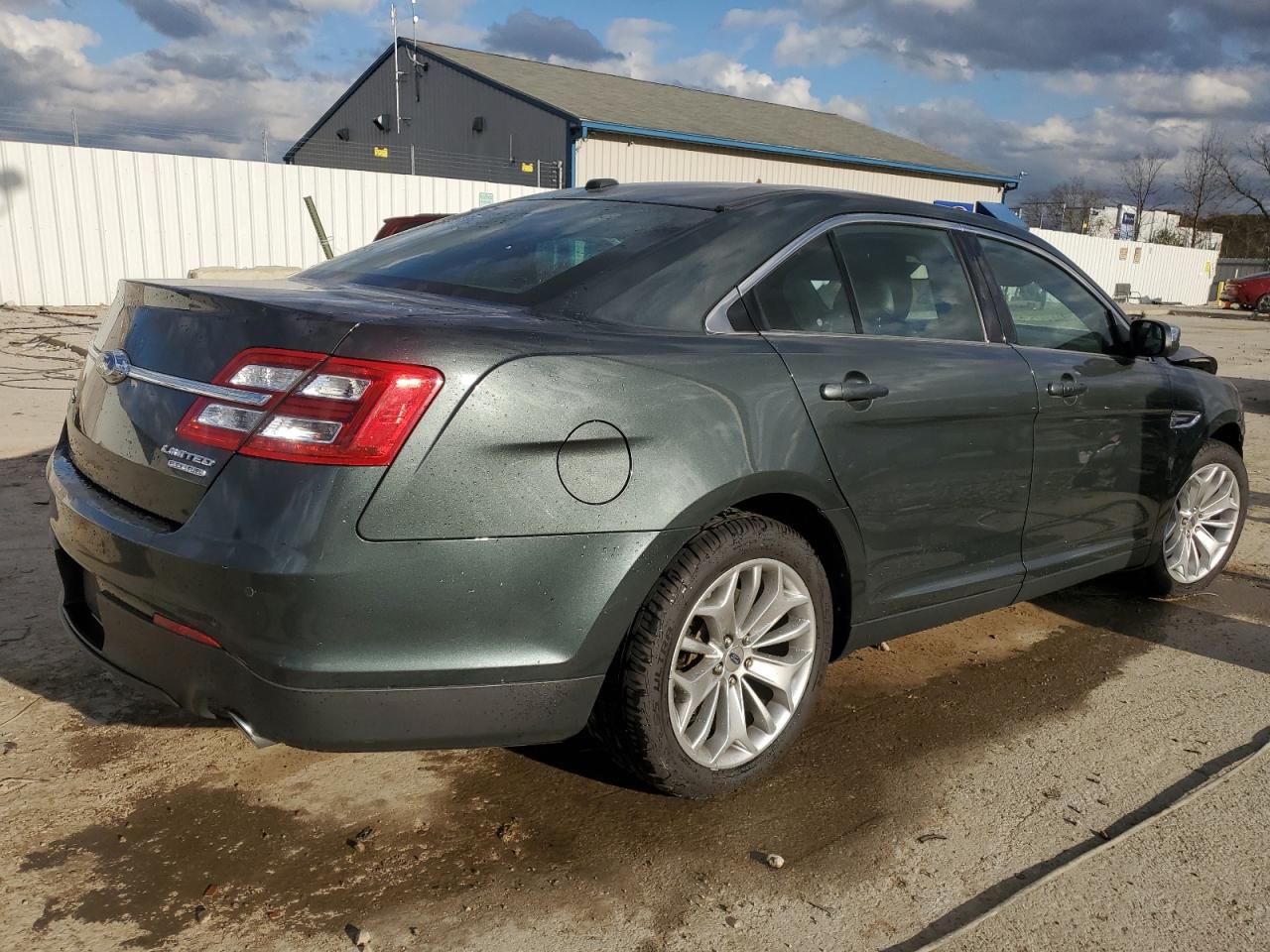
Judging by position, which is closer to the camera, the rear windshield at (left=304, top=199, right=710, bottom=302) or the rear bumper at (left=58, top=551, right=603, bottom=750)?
the rear bumper at (left=58, top=551, right=603, bottom=750)

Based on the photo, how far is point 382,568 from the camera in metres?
2.15

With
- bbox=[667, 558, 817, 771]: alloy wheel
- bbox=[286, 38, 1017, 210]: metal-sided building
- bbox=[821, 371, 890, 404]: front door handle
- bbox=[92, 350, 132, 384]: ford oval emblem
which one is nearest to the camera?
bbox=[92, 350, 132, 384]: ford oval emblem

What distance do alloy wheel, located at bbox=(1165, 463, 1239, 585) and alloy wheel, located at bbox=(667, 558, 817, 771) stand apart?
7.66 ft

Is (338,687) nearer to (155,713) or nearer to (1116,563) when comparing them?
(155,713)

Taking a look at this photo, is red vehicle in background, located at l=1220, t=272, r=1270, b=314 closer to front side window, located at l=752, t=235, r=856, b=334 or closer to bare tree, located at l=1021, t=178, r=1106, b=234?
bare tree, located at l=1021, t=178, r=1106, b=234

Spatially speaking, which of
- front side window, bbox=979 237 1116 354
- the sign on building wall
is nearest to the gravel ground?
front side window, bbox=979 237 1116 354

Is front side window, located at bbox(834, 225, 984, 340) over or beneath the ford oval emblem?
over

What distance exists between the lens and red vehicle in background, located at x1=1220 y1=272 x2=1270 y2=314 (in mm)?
31859

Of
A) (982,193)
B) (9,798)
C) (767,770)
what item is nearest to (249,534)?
(9,798)

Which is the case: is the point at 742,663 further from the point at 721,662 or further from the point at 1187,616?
the point at 1187,616

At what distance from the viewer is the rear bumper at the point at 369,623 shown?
7.00 ft

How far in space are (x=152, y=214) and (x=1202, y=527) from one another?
15996 mm

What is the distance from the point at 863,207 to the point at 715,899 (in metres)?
2.07

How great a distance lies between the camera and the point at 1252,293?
32.2 meters
